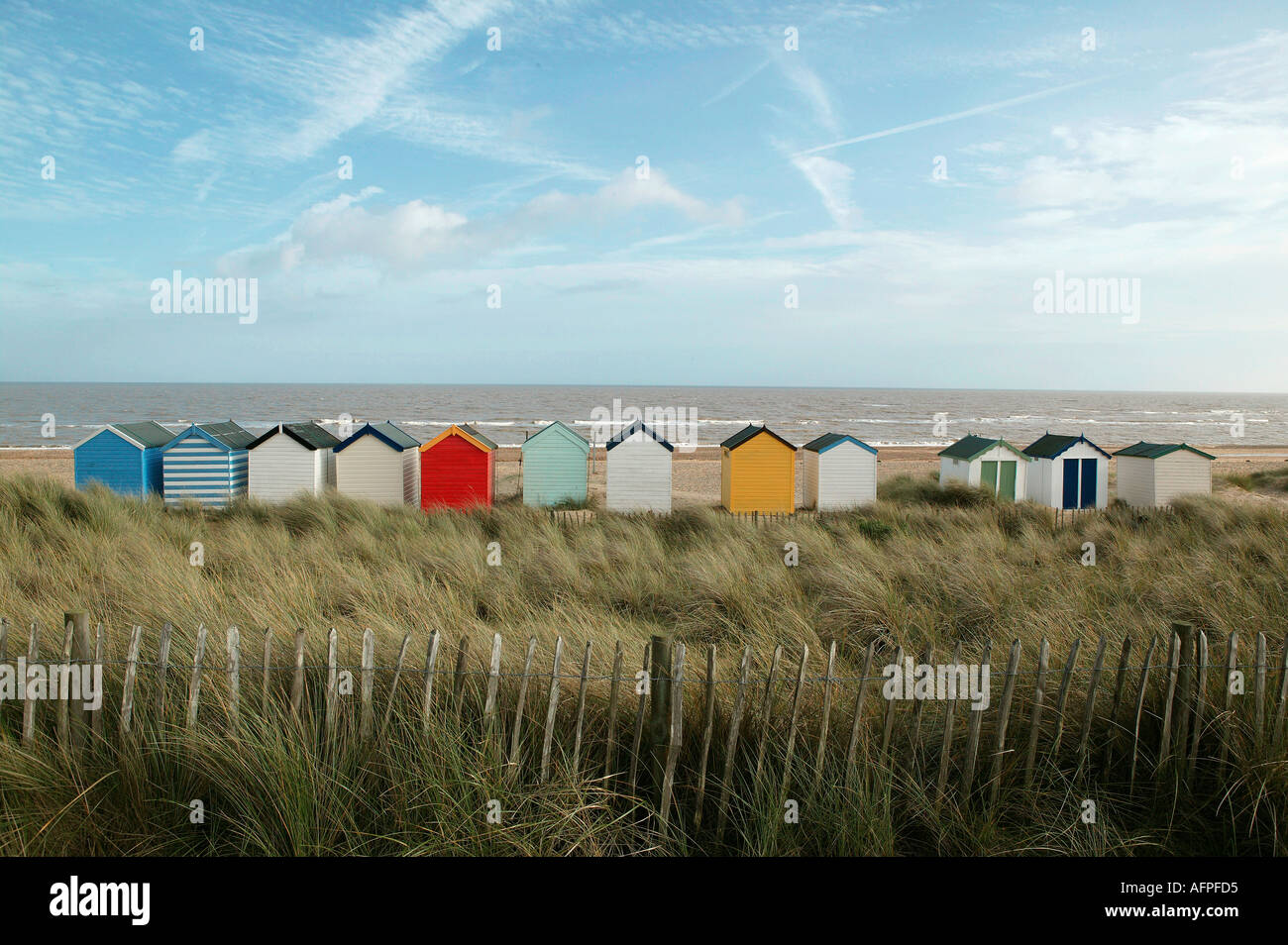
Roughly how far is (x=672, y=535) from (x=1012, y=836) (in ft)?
30.4

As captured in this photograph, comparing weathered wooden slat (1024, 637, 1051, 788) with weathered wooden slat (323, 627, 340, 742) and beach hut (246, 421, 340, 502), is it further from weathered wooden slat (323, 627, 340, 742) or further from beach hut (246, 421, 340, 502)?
beach hut (246, 421, 340, 502)

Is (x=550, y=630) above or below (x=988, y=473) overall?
below

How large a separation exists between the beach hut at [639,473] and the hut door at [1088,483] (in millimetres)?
9530

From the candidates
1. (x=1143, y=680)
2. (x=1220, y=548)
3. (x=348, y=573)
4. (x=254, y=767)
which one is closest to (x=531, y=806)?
(x=254, y=767)

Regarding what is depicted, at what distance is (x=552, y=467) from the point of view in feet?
51.4

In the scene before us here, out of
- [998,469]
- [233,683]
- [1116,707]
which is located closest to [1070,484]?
[998,469]

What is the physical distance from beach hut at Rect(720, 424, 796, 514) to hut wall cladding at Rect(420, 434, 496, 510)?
16.8 ft

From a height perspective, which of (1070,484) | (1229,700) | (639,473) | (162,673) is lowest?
(1229,700)

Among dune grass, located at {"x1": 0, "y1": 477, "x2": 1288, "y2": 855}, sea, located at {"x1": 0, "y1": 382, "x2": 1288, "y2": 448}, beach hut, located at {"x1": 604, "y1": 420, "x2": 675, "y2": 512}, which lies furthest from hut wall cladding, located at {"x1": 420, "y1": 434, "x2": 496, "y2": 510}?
sea, located at {"x1": 0, "y1": 382, "x2": 1288, "y2": 448}

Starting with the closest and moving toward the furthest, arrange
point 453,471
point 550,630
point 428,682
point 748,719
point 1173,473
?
point 428,682 < point 748,719 < point 550,630 < point 453,471 < point 1173,473

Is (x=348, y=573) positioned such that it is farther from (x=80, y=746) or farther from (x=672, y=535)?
(x=672, y=535)

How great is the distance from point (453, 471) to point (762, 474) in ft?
20.5

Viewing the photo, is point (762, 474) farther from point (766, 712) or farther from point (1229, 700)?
point (766, 712)

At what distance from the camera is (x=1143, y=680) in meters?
4.52
